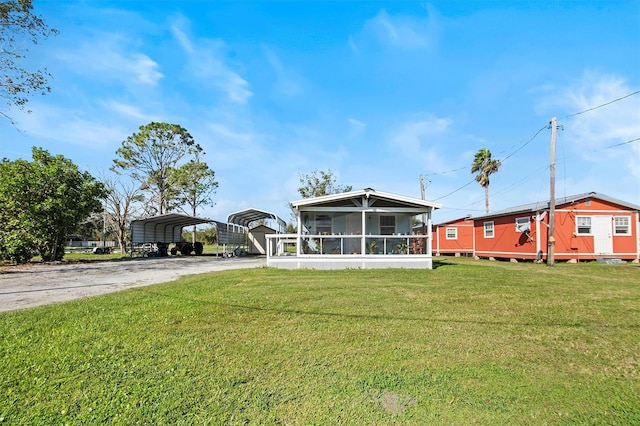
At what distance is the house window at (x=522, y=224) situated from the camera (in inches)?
685

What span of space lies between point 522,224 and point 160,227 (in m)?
Answer: 23.4

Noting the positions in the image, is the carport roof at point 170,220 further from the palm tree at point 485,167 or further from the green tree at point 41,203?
the palm tree at point 485,167

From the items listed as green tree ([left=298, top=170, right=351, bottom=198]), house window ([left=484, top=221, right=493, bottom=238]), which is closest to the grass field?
house window ([left=484, top=221, right=493, bottom=238])

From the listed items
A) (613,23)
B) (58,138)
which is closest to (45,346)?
(613,23)

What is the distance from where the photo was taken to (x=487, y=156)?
96.2 ft

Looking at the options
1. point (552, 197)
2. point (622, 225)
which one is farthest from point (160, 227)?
point (622, 225)

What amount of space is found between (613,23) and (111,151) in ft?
107

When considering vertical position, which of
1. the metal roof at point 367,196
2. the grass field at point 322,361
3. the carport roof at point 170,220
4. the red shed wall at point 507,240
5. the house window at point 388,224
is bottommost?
the grass field at point 322,361

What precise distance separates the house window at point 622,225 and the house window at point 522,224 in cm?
397

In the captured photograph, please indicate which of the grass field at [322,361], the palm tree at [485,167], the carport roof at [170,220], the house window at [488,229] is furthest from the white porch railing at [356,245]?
the palm tree at [485,167]

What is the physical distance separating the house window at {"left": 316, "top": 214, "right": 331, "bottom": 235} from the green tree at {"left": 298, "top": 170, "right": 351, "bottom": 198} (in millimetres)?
21688

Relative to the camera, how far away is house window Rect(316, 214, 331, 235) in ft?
51.4

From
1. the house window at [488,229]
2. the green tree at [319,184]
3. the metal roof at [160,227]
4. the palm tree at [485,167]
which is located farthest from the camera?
the green tree at [319,184]

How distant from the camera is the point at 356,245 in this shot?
45.9ft
